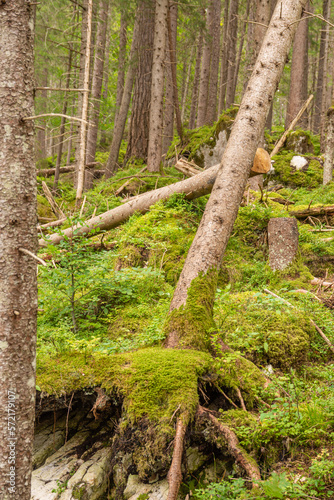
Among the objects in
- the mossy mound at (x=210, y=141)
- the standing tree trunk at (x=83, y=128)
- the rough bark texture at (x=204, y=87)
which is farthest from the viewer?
the rough bark texture at (x=204, y=87)

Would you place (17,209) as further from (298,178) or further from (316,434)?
(298,178)

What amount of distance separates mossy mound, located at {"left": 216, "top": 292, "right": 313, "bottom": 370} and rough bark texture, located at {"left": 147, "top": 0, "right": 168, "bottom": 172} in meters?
6.84

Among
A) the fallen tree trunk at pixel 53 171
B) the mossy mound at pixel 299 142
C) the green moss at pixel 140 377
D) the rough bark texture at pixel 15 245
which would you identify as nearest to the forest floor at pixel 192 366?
the green moss at pixel 140 377

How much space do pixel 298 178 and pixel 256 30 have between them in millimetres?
4348

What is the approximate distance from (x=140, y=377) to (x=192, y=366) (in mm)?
443

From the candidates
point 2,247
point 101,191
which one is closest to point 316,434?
point 2,247

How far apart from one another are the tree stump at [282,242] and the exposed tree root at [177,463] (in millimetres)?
3970

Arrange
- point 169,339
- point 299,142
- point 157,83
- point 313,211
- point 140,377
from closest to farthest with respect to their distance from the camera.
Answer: point 140,377
point 169,339
point 313,211
point 157,83
point 299,142

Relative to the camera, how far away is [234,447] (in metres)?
2.55

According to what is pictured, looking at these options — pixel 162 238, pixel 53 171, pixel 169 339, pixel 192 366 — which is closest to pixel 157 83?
pixel 162 238

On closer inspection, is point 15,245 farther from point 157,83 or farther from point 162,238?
point 157,83

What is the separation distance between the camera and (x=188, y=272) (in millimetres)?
4023

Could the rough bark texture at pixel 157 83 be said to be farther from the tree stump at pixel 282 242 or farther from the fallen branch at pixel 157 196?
the tree stump at pixel 282 242

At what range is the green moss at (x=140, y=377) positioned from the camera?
2.74 m
